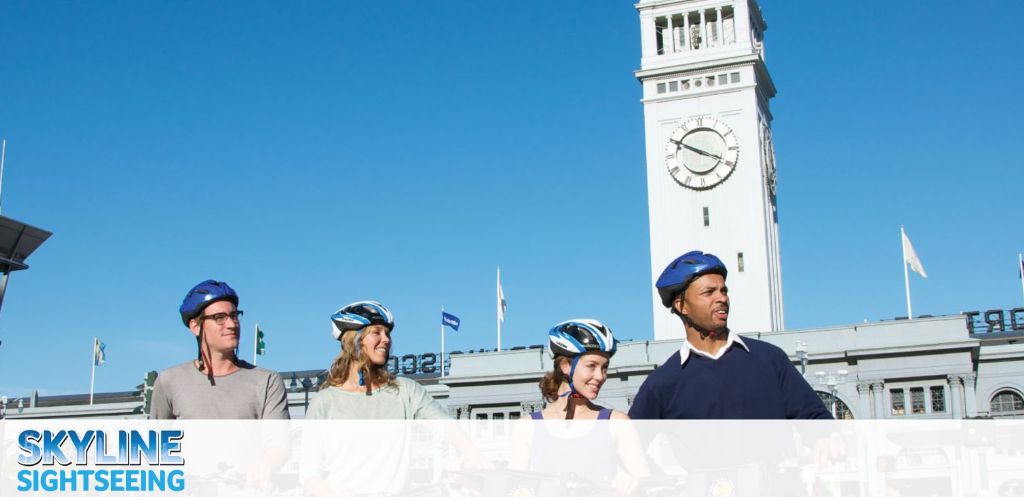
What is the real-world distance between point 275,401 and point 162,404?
850 mm

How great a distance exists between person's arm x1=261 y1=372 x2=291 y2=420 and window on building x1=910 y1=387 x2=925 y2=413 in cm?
4820

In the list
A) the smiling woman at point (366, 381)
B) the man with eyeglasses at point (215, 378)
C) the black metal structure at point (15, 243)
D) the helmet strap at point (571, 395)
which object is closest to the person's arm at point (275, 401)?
the man with eyeglasses at point (215, 378)

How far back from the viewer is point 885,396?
51.8 metres

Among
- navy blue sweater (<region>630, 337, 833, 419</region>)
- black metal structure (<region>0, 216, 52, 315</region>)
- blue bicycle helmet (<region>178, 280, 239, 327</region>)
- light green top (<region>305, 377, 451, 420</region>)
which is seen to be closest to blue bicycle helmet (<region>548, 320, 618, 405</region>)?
navy blue sweater (<region>630, 337, 833, 419</region>)

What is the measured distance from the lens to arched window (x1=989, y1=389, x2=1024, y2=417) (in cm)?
5156

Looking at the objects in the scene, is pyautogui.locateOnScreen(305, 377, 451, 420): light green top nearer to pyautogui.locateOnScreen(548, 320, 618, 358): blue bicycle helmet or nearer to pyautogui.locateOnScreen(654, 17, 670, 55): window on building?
pyautogui.locateOnScreen(548, 320, 618, 358): blue bicycle helmet

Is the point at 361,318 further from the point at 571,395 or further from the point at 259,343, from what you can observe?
the point at 259,343

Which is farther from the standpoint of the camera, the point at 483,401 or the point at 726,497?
the point at 483,401

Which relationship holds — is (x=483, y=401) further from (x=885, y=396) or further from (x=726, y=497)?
(x=726, y=497)

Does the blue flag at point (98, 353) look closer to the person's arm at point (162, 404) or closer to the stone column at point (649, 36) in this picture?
the stone column at point (649, 36)

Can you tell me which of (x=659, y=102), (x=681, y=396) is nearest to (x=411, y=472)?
(x=681, y=396)

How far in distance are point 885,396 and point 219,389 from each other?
48.6 meters

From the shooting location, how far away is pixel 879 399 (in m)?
51.6

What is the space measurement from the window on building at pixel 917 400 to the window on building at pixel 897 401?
0.38 m
